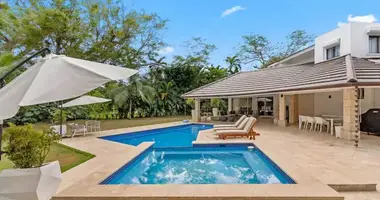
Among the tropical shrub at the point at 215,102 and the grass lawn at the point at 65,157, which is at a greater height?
the tropical shrub at the point at 215,102

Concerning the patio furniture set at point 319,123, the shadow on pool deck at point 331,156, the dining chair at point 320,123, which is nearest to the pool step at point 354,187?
the shadow on pool deck at point 331,156

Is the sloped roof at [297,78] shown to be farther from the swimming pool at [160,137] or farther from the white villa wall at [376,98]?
the swimming pool at [160,137]

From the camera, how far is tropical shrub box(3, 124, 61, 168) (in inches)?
205

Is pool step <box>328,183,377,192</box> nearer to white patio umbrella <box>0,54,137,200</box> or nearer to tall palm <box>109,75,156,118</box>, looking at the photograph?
white patio umbrella <box>0,54,137,200</box>

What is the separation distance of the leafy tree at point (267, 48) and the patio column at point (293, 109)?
20956 mm

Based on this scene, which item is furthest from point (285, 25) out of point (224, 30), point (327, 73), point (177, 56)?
point (327, 73)

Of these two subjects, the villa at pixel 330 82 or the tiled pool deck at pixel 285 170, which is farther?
the villa at pixel 330 82

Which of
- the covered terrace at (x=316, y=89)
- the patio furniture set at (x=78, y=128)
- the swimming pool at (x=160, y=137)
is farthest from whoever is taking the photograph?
the patio furniture set at (x=78, y=128)

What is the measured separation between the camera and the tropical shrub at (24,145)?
520cm

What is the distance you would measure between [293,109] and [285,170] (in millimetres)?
14511

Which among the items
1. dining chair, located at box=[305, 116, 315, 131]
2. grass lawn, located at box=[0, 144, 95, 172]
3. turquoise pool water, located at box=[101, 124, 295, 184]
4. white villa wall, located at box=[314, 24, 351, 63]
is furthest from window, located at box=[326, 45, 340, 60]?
grass lawn, located at box=[0, 144, 95, 172]

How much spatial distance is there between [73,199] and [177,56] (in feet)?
103

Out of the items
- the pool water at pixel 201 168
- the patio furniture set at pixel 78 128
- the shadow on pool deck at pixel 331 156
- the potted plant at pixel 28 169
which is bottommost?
the pool water at pixel 201 168

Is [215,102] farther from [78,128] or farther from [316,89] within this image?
[78,128]
